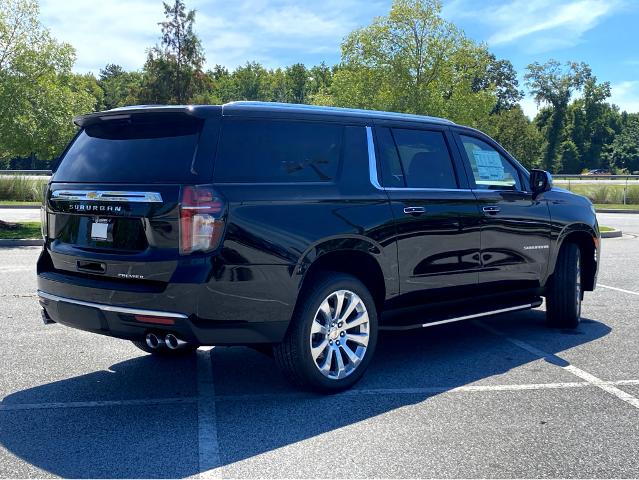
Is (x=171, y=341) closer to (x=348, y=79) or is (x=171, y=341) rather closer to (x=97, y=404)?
(x=97, y=404)

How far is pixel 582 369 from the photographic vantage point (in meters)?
5.48

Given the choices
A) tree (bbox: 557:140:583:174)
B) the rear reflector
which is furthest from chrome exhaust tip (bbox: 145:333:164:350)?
tree (bbox: 557:140:583:174)

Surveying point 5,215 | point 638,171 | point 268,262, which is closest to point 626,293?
point 268,262

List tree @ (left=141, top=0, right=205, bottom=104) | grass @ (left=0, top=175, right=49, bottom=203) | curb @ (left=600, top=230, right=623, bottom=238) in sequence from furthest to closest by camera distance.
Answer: tree @ (left=141, top=0, right=205, bottom=104) → grass @ (left=0, top=175, right=49, bottom=203) → curb @ (left=600, top=230, right=623, bottom=238)

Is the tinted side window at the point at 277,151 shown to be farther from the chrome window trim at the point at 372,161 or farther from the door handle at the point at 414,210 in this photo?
the door handle at the point at 414,210

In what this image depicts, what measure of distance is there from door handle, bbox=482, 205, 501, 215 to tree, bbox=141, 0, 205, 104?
174 feet

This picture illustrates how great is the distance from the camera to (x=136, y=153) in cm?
448

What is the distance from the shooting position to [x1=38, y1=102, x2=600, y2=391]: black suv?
4160 millimetres

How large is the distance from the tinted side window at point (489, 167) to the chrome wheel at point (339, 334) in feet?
6.07

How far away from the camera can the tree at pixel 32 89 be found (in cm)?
1702

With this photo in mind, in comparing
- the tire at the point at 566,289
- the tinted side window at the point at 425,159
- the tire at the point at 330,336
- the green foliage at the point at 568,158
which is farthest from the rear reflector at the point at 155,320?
the green foliage at the point at 568,158

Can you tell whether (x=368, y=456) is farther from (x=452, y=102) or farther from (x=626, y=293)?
(x=452, y=102)

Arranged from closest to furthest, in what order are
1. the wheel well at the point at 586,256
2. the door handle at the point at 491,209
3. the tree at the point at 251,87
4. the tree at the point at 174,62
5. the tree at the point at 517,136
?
1. the door handle at the point at 491,209
2. the wheel well at the point at 586,256
3. the tree at the point at 174,62
4. the tree at the point at 517,136
5. the tree at the point at 251,87

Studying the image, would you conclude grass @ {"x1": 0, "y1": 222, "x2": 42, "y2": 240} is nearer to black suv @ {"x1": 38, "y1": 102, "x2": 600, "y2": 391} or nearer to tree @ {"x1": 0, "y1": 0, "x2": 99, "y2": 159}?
tree @ {"x1": 0, "y1": 0, "x2": 99, "y2": 159}
